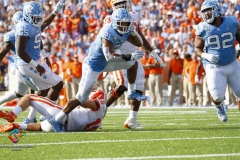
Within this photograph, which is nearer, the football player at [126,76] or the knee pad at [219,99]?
the football player at [126,76]

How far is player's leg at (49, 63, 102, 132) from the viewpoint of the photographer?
27.1 feet

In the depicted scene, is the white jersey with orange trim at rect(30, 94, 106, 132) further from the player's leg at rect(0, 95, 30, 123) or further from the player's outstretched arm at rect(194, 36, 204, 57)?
the player's outstretched arm at rect(194, 36, 204, 57)

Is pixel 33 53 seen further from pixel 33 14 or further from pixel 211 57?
pixel 211 57

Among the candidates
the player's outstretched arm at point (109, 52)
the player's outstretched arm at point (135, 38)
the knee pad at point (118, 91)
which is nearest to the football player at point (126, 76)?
the knee pad at point (118, 91)

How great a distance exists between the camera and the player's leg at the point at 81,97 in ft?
27.1

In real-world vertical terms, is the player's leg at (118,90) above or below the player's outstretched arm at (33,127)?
above

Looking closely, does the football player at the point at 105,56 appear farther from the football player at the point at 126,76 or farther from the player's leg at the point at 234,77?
the player's leg at the point at 234,77

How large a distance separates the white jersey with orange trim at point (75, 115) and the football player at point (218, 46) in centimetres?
174

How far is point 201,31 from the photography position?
9.23 m

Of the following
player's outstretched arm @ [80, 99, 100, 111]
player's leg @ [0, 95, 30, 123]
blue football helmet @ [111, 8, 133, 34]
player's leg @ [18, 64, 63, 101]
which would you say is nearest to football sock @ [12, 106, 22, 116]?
player's leg @ [0, 95, 30, 123]

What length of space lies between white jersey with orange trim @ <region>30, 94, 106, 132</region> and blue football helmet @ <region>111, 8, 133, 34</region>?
0.94 m

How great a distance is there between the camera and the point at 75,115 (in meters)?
8.48

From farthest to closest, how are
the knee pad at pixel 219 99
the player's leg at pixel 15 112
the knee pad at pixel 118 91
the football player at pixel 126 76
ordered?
the knee pad at pixel 118 91 → the knee pad at pixel 219 99 → the football player at pixel 126 76 → the player's leg at pixel 15 112

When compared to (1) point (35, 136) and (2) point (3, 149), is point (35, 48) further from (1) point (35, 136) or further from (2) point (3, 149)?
(2) point (3, 149)
